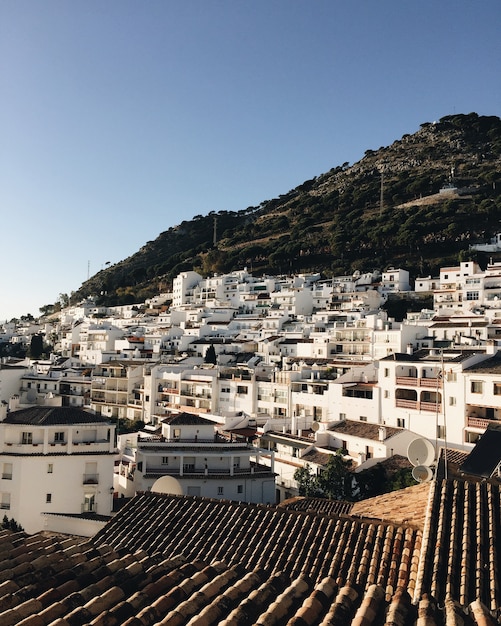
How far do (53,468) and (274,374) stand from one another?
1090 inches

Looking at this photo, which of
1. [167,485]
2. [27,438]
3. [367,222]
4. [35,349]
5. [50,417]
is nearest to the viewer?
[167,485]

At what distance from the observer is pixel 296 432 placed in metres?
39.4

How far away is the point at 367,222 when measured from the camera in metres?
117

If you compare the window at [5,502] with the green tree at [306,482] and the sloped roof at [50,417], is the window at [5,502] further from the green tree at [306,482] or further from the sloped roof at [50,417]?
the green tree at [306,482]

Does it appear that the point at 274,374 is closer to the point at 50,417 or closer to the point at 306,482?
the point at 306,482

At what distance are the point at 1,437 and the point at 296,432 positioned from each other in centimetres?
2126

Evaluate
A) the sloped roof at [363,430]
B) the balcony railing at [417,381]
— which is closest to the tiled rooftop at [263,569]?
the sloped roof at [363,430]

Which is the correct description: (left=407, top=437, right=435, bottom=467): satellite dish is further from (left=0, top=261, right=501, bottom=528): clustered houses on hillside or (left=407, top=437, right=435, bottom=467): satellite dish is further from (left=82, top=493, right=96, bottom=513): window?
(left=82, top=493, right=96, bottom=513): window

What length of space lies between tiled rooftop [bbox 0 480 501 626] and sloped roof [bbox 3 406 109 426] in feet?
38.6

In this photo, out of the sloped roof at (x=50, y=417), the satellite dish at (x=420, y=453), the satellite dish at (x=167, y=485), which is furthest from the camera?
the sloped roof at (x=50, y=417)

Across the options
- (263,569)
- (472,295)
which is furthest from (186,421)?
(472,295)

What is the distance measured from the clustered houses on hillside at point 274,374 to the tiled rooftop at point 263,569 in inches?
270

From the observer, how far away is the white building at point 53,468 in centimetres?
2286

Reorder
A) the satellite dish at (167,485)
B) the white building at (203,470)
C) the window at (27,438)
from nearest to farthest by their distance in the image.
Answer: the satellite dish at (167,485) → the window at (27,438) → the white building at (203,470)
